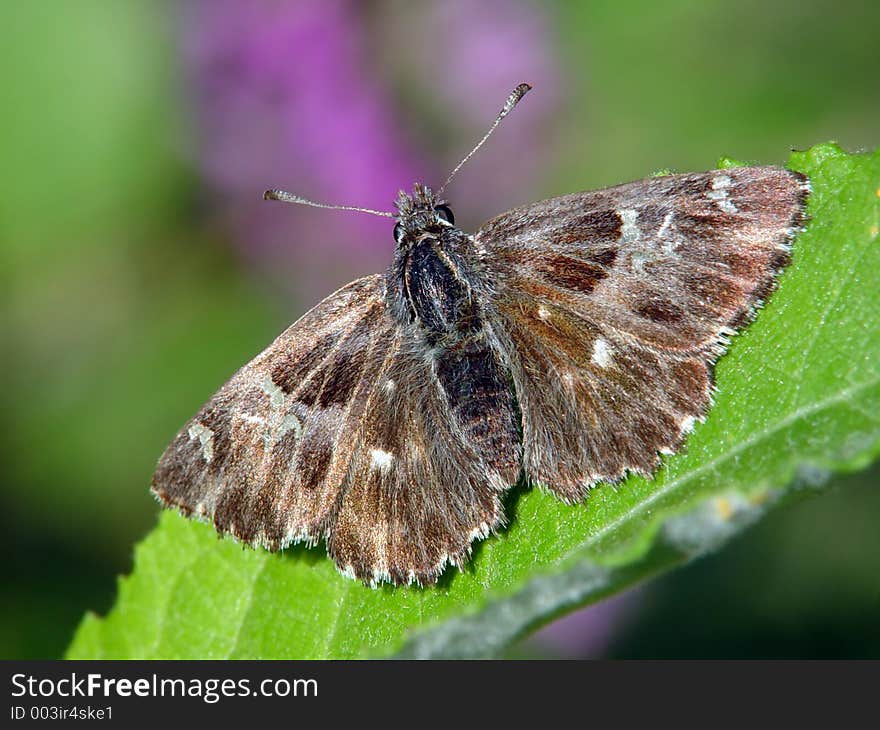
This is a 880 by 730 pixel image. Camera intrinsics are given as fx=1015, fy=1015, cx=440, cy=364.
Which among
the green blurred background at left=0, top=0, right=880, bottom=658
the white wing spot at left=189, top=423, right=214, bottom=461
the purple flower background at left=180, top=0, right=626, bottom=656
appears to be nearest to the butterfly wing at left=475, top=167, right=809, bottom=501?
the white wing spot at left=189, top=423, right=214, bottom=461

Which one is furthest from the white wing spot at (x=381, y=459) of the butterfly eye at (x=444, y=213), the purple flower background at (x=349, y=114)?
the purple flower background at (x=349, y=114)

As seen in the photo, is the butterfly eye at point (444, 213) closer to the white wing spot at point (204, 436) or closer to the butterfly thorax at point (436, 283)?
the butterfly thorax at point (436, 283)

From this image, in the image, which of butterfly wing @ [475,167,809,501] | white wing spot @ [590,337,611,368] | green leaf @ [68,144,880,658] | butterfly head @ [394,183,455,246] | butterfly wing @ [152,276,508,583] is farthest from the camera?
butterfly head @ [394,183,455,246]

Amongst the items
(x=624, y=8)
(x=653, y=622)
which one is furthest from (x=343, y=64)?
(x=653, y=622)

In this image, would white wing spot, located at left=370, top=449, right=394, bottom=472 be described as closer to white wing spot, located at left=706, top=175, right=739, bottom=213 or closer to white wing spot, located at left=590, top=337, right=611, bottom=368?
white wing spot, located at left=590, top=337, right=611, bottom=368

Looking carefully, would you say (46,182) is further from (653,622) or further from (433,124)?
(653,622)

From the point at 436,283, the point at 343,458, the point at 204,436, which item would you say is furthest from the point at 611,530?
the point at 204,436

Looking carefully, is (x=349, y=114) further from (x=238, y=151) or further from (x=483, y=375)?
(x=483, y=375)
